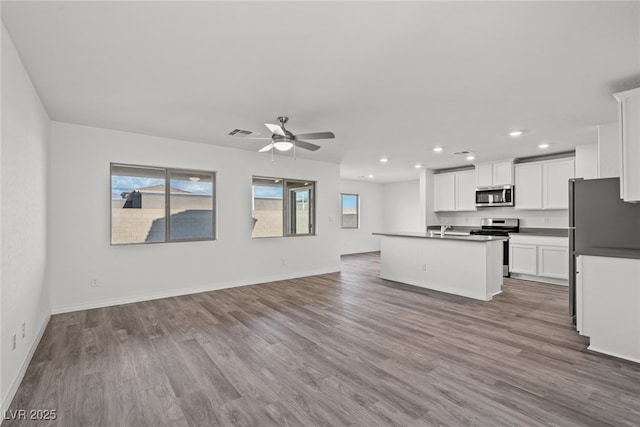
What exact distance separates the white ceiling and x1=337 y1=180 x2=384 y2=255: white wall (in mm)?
6043

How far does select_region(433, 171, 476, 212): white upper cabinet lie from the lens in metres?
7.32

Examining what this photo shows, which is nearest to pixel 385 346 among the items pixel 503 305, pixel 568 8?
pixel 503 305

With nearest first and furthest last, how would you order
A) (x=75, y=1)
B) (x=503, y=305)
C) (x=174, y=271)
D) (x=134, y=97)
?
(x=75, y=1), (x=134, y=97), (x=503, y=305), (x=174, y=271)

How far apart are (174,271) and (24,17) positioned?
374 centimetres

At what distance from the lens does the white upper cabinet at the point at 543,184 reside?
226 inches

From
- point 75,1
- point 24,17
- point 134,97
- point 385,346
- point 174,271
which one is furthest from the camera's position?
point 174,271

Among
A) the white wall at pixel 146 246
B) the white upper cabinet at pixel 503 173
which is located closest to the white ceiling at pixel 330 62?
the white wall at pixel 146 246

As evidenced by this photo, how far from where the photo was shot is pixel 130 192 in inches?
179

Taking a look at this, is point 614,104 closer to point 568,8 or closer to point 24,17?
point 568,8

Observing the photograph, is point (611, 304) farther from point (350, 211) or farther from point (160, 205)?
point (350, 211)

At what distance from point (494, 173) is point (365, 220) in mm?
4618

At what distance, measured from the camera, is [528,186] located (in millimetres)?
6250

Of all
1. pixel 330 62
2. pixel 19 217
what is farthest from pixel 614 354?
pixel 19 217

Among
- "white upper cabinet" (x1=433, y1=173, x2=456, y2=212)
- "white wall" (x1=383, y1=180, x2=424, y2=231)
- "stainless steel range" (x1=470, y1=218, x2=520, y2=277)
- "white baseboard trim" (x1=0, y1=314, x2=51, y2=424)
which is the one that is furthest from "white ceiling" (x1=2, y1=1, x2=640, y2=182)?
"white wall" (x1=383, y1=180, x2=424, y2=231)
